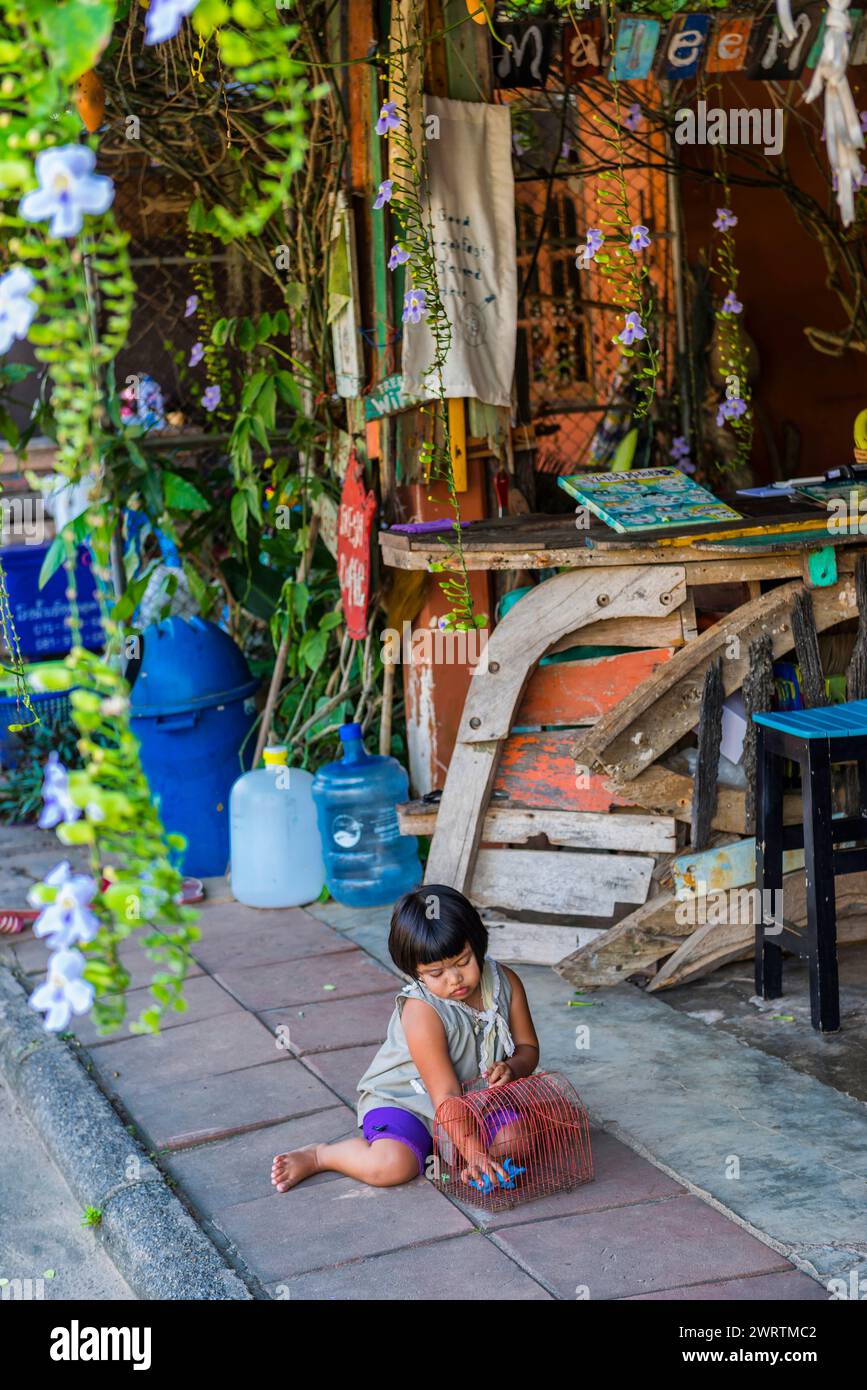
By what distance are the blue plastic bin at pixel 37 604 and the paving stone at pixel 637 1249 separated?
456 centimetres

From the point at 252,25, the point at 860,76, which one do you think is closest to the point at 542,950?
the point at 252,25

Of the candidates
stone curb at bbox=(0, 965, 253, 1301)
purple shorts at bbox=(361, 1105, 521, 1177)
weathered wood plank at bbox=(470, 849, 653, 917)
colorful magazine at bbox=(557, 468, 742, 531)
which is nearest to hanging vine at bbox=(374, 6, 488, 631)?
colorful magazine at bbox=(557, 468, 742, 531)

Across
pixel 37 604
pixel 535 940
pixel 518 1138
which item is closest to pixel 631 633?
Result: pixel 535 940

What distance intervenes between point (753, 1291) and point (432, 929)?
3.31ft

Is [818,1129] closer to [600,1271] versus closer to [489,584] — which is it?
[600,1271]

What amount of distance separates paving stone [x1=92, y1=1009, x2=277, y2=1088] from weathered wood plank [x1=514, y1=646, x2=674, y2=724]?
4.05 ft

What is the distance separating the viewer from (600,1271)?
2.87 m

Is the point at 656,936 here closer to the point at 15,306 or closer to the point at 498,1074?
the point at 498,1074

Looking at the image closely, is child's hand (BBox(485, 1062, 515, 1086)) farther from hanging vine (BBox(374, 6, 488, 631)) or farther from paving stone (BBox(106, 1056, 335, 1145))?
hanging vine (BBox(374, 6, 488, 631))

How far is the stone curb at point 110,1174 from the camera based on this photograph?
3.00m

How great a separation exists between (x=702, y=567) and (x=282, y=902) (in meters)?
2.10

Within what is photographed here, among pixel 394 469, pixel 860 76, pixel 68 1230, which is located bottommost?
pixel 68 1230
